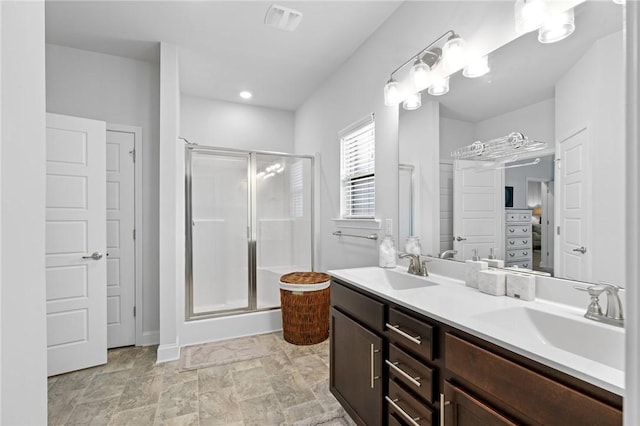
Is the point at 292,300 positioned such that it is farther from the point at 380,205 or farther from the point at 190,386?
the point at 380,205

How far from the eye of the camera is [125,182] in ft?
9.48

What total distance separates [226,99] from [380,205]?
8.79 feet

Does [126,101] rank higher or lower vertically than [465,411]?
higher

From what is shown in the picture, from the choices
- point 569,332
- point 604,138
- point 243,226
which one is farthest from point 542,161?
point 243,226

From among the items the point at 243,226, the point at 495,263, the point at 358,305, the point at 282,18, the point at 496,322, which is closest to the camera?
the point at 496,322

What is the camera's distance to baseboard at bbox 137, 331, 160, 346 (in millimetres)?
2919

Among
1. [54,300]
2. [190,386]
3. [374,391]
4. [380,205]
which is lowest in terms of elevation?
[190,386]

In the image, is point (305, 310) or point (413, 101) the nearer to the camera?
point (413, 101)

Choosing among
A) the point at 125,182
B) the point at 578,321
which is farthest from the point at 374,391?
the point at 125,182

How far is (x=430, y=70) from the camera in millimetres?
1845

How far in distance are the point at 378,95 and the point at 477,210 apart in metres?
1.27

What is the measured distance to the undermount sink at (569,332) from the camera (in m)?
0.92

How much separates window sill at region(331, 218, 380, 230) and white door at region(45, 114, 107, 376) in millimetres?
2120

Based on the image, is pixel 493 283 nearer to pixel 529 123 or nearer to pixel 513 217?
pixel 513 217
